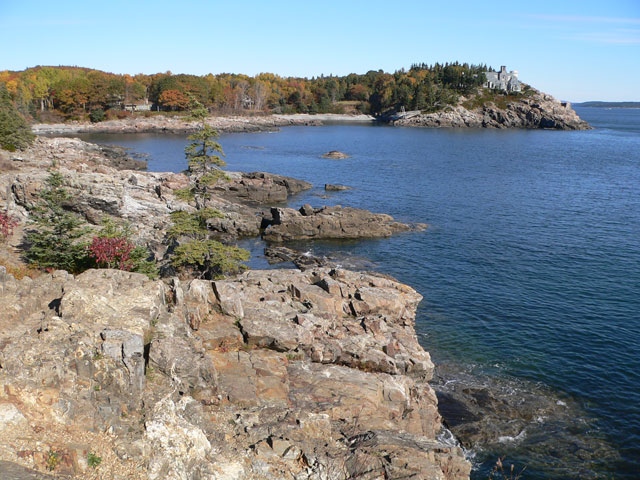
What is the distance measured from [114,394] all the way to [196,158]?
27818mm

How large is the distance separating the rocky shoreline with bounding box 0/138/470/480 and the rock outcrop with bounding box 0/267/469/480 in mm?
53

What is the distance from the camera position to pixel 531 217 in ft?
242

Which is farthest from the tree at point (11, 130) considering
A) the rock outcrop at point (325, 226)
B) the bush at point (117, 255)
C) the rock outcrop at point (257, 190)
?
the bush at point (117, 255)

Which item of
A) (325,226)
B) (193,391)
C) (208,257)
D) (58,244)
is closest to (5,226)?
(58,244)

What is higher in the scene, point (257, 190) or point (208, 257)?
point (257, 190)

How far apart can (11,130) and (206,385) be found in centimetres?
8651

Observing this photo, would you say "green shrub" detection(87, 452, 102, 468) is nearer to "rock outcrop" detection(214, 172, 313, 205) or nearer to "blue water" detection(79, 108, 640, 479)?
"blue water" detection(79, 108, 640, 479)

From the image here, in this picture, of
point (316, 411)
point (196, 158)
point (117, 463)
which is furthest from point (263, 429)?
point (196, 158)

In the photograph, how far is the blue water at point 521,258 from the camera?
111 feet

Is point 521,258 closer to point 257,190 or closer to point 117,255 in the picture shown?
point 117,255

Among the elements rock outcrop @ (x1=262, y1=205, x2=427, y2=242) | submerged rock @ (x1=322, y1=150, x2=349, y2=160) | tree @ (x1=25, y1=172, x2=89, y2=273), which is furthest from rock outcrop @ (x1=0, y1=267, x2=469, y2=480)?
submerged rock @ (x1=322, y1=150, x2=349, y2=160)

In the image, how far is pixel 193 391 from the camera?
18.9m

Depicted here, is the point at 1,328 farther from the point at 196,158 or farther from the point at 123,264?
the point at 196,158

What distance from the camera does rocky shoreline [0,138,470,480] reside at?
15.1 meters
